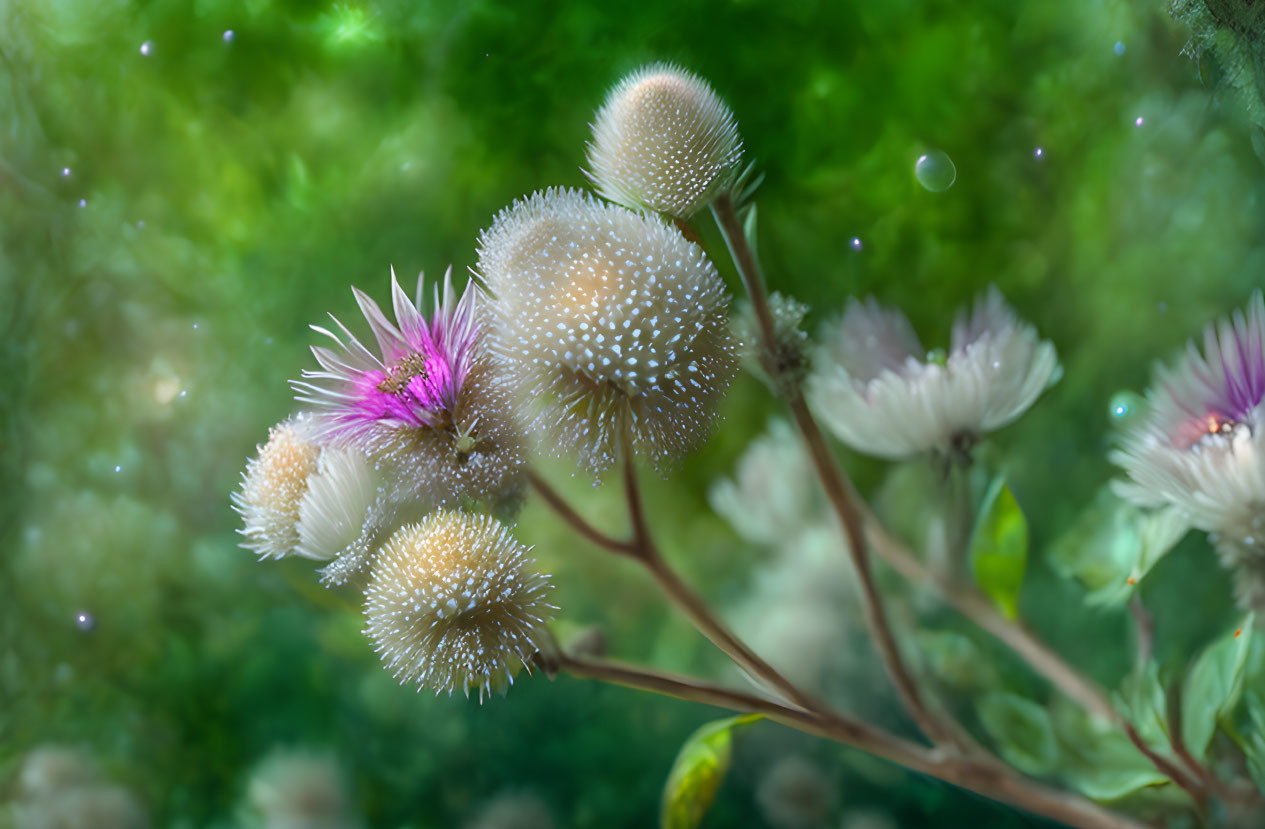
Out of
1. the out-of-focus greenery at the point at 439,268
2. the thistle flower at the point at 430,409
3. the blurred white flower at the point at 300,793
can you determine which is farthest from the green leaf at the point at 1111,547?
the blurred white flower at the point at 300,793

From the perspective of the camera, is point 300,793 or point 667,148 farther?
point 300,793

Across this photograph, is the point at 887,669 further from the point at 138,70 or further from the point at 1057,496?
the point at 138,70

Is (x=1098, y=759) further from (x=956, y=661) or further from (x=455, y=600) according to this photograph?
(x=455, y=600)

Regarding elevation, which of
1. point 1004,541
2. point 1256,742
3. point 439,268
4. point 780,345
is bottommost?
point 1256,742

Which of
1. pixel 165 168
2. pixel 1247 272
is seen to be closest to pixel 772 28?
pixel 1247 272

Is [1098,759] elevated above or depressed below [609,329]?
below

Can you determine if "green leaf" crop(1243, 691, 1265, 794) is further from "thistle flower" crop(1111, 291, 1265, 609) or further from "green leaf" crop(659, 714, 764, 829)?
"green leaf" crop(659, 714, 764, 829)

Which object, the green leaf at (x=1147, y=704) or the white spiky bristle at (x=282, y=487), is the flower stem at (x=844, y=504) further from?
the white spiky bristle at (x=282, y=487)

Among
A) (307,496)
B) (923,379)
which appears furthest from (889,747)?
(307,496)
